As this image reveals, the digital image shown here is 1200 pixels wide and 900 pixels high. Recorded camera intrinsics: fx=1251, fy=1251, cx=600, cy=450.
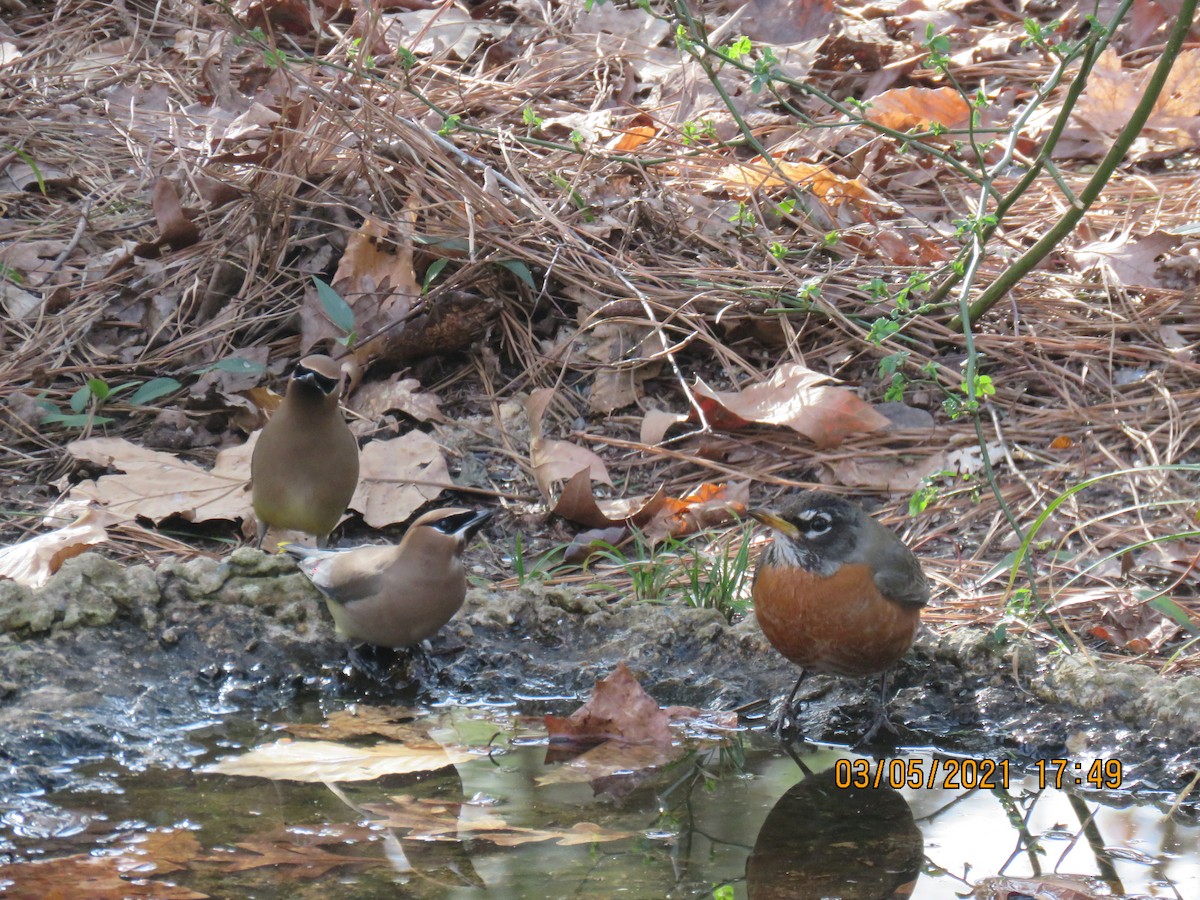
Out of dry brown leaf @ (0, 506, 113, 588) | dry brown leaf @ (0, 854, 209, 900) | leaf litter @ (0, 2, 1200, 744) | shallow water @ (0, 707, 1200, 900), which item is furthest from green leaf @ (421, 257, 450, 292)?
dry brown leaf @ (0, 854, 209, 900)

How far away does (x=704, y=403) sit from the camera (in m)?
5.50

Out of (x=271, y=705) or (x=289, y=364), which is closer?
(x=271, y=705)

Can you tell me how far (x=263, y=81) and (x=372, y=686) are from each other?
17.5ft

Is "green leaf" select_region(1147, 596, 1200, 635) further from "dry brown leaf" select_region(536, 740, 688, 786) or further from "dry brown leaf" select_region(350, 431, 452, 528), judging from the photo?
"dry brown leaf" select_region(350, 431, 452, 528)

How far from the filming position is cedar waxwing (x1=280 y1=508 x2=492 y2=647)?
3.78 metres

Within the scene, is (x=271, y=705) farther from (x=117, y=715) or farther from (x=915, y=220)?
(x=915, y=220)

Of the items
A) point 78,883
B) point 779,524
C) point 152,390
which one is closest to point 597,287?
point 152,390

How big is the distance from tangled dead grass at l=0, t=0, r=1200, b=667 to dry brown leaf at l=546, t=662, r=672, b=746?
5.01 feet

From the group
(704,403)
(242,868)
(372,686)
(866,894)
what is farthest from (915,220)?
(242,868)

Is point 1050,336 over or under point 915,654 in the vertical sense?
over

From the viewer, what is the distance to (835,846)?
3.08 metres

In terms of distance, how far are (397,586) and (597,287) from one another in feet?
9.09

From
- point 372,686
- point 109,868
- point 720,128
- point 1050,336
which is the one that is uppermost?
point 720,128
